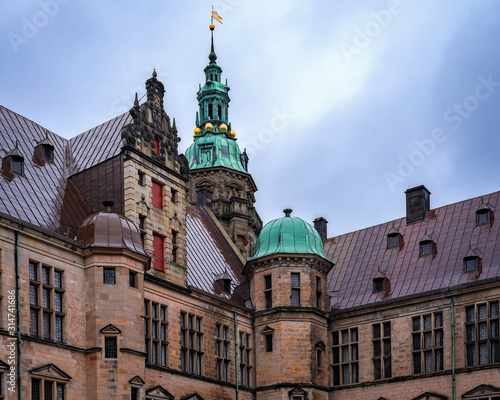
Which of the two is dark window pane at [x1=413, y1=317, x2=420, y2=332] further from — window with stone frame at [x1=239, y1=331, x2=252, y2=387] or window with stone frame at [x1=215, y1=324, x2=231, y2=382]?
window with stone frame at [x1=215, y1=324, x2=231, y2=382]

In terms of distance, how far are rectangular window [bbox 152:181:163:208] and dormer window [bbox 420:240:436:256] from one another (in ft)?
45.0

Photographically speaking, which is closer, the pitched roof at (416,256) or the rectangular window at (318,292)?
the pitched roof at (416,256)

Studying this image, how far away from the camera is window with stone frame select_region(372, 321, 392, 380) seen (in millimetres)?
44906

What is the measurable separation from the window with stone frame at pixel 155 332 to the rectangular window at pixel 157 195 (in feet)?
14.6

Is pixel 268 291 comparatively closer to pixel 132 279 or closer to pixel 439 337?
pixel 439 337

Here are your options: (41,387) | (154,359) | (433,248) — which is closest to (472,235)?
(433,248)

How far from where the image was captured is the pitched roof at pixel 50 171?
36.7m

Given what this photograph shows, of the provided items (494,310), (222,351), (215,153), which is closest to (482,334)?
(494,310)

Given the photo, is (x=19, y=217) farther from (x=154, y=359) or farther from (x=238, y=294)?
(x=238, y=294)

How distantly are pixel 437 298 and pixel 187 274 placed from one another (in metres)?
11.3

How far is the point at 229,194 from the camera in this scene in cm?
6188

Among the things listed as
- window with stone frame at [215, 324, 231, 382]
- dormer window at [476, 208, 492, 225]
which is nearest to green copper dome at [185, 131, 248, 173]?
dormer window at [476, 208, 492, 225]

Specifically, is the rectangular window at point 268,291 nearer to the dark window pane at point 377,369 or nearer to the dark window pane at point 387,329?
the dark window pane at point 387,329

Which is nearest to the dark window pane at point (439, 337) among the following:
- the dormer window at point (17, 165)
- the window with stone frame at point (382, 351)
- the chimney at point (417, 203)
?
the window with stone frame at point (382, 351)
